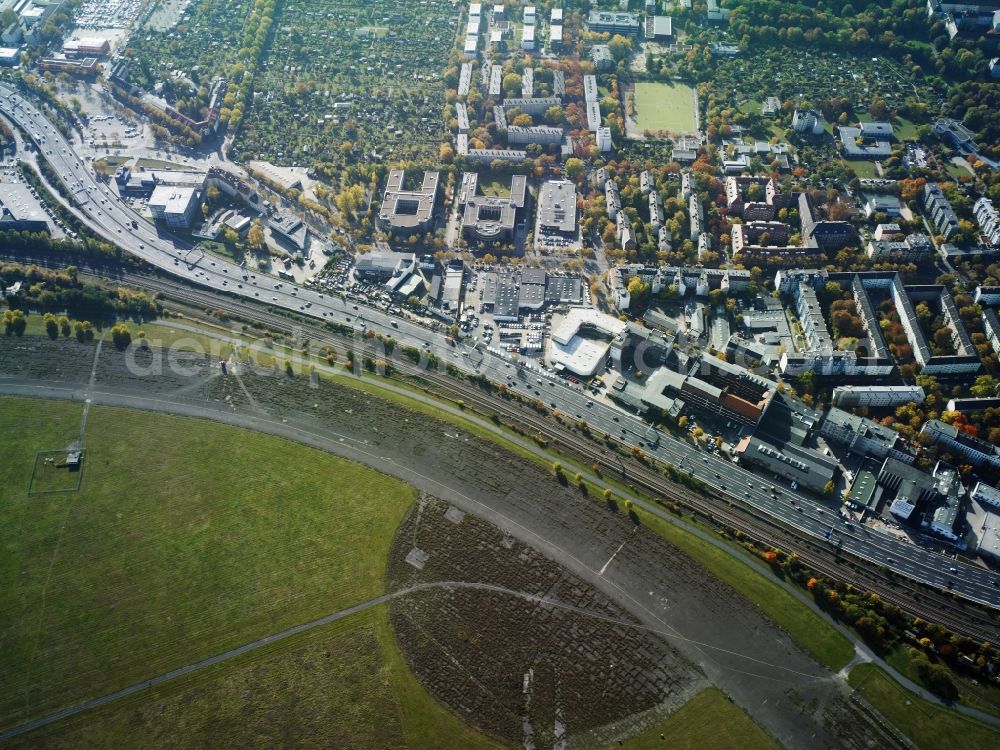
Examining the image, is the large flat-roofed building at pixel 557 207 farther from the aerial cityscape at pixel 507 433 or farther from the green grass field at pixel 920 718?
the green grass field at pixel 920 718

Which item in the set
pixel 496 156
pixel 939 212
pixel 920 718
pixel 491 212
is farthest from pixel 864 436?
pixel 496 156

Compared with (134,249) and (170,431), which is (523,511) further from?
(134,249)

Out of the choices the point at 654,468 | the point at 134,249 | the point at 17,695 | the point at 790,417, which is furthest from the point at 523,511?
the point at 134,249

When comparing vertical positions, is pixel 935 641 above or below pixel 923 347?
below

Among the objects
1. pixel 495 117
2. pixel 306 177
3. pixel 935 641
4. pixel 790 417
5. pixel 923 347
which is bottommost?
pixel 935 641

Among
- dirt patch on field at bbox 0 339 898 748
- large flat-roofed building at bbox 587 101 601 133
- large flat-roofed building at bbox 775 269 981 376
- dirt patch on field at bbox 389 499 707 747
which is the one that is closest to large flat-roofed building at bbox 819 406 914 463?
large flat-roofed building at bbox 775 269 981 376

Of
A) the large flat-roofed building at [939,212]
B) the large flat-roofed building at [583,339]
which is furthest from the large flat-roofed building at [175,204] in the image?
the large flat-roofed building at [939,212]
